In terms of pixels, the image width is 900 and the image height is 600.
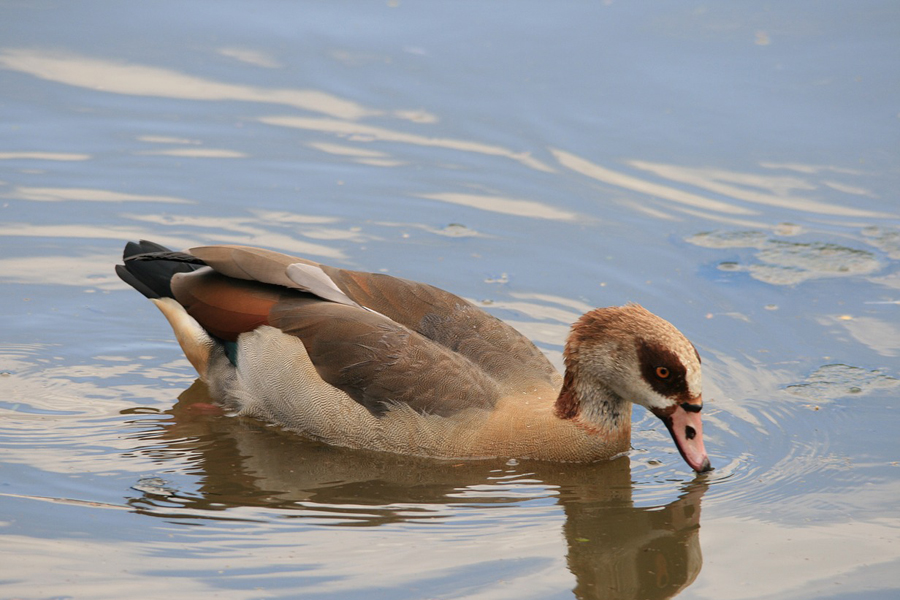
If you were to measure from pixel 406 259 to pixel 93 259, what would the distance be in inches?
97.5

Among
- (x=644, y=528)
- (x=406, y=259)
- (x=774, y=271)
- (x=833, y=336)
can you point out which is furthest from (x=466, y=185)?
(x=644, y=528)

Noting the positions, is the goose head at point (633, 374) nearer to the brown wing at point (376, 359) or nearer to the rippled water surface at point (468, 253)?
the rippled water surface at point (468, 253)

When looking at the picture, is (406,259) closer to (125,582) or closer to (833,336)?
(833,336)

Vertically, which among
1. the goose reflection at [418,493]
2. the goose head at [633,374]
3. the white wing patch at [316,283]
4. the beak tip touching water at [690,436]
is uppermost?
the white wing patch at [316,283]

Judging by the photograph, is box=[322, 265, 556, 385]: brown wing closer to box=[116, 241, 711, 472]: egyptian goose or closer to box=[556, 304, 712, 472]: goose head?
box=[116, 241, 711, 472]: egyptian goose

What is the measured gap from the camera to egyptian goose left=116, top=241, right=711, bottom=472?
7.69 meters

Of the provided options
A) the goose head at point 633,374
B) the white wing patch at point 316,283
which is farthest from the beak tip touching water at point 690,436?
the white wing patch at point 316,283

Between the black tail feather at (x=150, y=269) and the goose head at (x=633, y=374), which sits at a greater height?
the black tail feather at (x=150, y=269)

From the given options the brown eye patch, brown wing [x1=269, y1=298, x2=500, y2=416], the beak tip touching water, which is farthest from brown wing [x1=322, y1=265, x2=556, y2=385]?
the beak tip touching water

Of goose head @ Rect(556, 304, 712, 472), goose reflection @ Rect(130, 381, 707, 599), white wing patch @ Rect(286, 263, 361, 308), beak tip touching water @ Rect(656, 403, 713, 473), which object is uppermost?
white wing patch @ Rect(286, 263, 361, 308)

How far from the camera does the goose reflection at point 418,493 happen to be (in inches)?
266

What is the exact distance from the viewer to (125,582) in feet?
20.2

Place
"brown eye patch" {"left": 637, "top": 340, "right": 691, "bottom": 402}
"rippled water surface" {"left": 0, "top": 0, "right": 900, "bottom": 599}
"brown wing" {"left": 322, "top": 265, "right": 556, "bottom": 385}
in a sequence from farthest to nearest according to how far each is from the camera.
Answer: "brown wing" {"left": 322, "top": 265, "right": 556, "bottom": 385}, "brown eye patch" {"left": 637, "top": 340, "right": 691, "bottom": 402}, "rippled water surface" {"left": 0, "top": 0, "right": 900, "bottom": 599}

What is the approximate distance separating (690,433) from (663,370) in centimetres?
43
